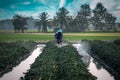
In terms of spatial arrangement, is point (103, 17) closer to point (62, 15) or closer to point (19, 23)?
point (62, 15)

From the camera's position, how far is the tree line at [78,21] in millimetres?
69562

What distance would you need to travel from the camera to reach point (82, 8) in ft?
251

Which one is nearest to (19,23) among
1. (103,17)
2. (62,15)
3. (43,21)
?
(43,21)

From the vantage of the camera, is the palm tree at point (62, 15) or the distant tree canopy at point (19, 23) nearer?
the palm tree at point (62, 15)

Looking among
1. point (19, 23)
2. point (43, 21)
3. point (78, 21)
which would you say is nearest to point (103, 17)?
point (78, 21)

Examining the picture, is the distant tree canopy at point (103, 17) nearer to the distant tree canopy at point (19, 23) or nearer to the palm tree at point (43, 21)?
the palm tree at point (43, 21)

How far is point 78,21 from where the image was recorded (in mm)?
71438

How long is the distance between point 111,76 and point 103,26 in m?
66.5

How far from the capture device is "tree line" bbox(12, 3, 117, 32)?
69.6 m

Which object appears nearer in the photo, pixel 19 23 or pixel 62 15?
pixel 62 15

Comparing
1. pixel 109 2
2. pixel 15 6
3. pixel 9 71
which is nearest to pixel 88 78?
pixel 9 71

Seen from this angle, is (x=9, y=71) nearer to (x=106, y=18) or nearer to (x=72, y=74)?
(x=72, y=74)

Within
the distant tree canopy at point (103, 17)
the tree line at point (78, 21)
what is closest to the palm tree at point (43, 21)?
the tree line at point (78, 21)

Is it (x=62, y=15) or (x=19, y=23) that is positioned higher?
(x=62, y=15)
